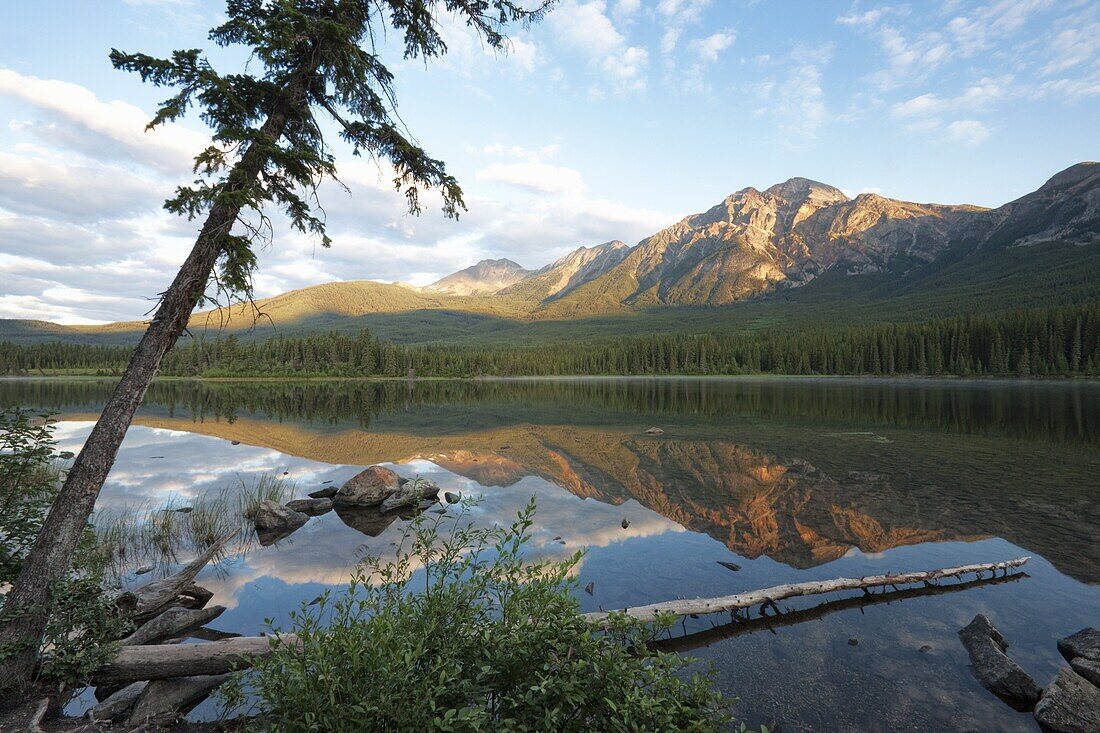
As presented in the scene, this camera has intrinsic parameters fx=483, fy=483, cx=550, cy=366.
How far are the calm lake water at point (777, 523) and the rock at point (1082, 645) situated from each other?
362 millimetres

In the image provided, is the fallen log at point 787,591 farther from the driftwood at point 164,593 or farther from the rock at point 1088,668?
the driftwood at point 164,593

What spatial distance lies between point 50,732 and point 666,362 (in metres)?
191

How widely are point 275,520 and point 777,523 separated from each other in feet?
61.3

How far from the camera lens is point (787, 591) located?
1111cm

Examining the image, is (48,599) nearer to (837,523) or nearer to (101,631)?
(101,631)

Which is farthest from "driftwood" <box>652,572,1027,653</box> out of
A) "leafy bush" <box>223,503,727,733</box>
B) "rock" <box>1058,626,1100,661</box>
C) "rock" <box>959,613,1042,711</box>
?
"leafy bush" <box>223,503,727,733</box>

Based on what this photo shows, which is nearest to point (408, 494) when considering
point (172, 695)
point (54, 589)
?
point (172, 695)

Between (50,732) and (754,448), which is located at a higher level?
(50,732)

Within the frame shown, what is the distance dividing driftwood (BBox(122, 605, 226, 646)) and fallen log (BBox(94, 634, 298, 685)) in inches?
42.6

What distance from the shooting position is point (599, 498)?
22.1 meters

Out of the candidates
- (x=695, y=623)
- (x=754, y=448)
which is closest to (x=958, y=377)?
(x=754, y=448)

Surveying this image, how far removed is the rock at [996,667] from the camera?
8336mm

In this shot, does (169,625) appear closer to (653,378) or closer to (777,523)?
(777,523)

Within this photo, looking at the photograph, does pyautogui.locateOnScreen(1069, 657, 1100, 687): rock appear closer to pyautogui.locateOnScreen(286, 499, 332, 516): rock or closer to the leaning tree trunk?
the leaning tree trunk
